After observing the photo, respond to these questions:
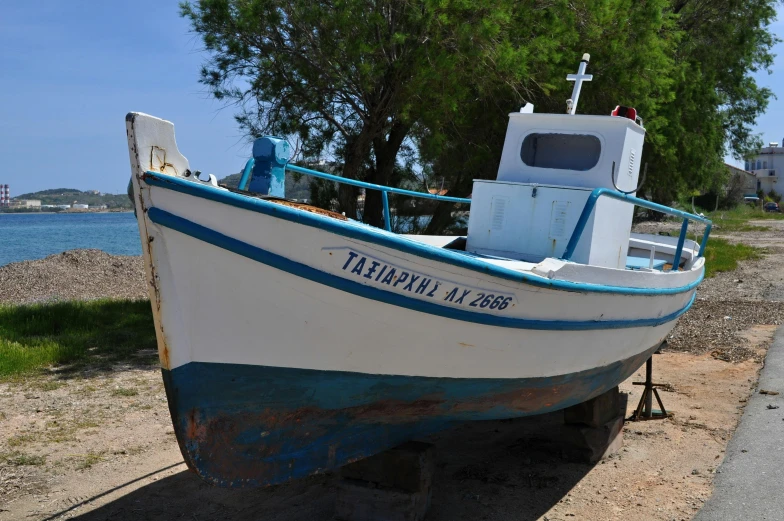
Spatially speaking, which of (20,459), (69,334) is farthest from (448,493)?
(69,334)

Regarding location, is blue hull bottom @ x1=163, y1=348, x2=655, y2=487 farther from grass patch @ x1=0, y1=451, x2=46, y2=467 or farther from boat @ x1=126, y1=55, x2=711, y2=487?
grass patch @ x1=0, y1=451, x2=46, y2=467

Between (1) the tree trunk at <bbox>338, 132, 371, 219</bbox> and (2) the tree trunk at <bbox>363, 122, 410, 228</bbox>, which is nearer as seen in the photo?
(1) the tree trunk at <bbox>338, 132, 371, 219</bbox>

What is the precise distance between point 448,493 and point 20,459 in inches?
126

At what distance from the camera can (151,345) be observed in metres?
9.75

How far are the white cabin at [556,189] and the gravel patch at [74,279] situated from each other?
32.3 ft

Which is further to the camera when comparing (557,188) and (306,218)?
(557,188)

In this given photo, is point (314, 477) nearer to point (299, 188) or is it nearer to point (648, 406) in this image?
point (648, 406)

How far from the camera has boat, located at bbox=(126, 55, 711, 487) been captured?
3.90 metres

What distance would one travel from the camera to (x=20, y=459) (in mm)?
5754

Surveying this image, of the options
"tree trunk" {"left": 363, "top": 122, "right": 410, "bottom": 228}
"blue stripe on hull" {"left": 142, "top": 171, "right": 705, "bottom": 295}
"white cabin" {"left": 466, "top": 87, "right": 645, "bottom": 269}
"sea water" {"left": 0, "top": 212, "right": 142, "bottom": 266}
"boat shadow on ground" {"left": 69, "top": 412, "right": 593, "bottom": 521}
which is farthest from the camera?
"sea water" {"left": 0, "top": 212, "right": 142, "bottom": 266}

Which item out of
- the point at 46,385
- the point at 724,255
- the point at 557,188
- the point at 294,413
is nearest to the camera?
the point at 294,413

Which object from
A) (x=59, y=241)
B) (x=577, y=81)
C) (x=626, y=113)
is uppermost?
(x=577, y=81)

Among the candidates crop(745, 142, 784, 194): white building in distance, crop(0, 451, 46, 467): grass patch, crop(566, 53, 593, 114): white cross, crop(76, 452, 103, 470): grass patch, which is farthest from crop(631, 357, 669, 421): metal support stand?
crop(745, 142, 784, 194): white building in distance

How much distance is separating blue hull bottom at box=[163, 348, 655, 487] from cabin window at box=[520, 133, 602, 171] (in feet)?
7.95
